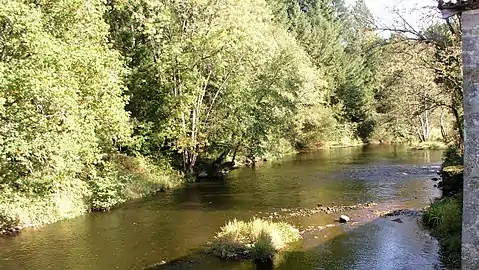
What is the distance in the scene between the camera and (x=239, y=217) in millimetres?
19062

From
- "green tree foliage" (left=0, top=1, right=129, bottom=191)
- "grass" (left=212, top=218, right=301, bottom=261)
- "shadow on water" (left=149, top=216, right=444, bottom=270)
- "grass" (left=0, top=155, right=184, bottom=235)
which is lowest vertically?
"shadow on water" (left=149, top=216, right=444, bottom=270)

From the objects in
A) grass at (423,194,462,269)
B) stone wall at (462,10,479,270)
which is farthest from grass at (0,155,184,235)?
stone wall at (462,10,479,270)

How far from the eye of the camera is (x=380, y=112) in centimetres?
6462

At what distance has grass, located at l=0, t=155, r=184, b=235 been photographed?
18416 millimetres

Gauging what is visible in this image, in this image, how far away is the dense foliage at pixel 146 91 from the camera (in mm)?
17891

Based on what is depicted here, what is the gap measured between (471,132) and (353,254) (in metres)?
7.79

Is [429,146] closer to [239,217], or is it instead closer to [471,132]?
[239,217]

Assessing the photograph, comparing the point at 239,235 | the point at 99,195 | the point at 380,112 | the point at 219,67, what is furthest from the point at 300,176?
the point at 380,112

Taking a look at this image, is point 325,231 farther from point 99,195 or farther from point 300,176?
point 300,176

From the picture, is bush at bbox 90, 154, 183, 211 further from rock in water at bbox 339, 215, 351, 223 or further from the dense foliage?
rock in water at bbox 339, 215, 351, 223

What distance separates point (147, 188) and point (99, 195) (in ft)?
13.1

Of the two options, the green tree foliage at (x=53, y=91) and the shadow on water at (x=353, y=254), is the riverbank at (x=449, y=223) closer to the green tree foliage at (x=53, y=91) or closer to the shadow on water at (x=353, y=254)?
the shadow on water at (x=353, y=254)

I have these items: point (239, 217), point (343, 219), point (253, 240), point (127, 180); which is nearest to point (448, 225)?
point (343, 219)

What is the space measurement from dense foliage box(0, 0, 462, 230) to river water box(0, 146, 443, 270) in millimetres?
2141
